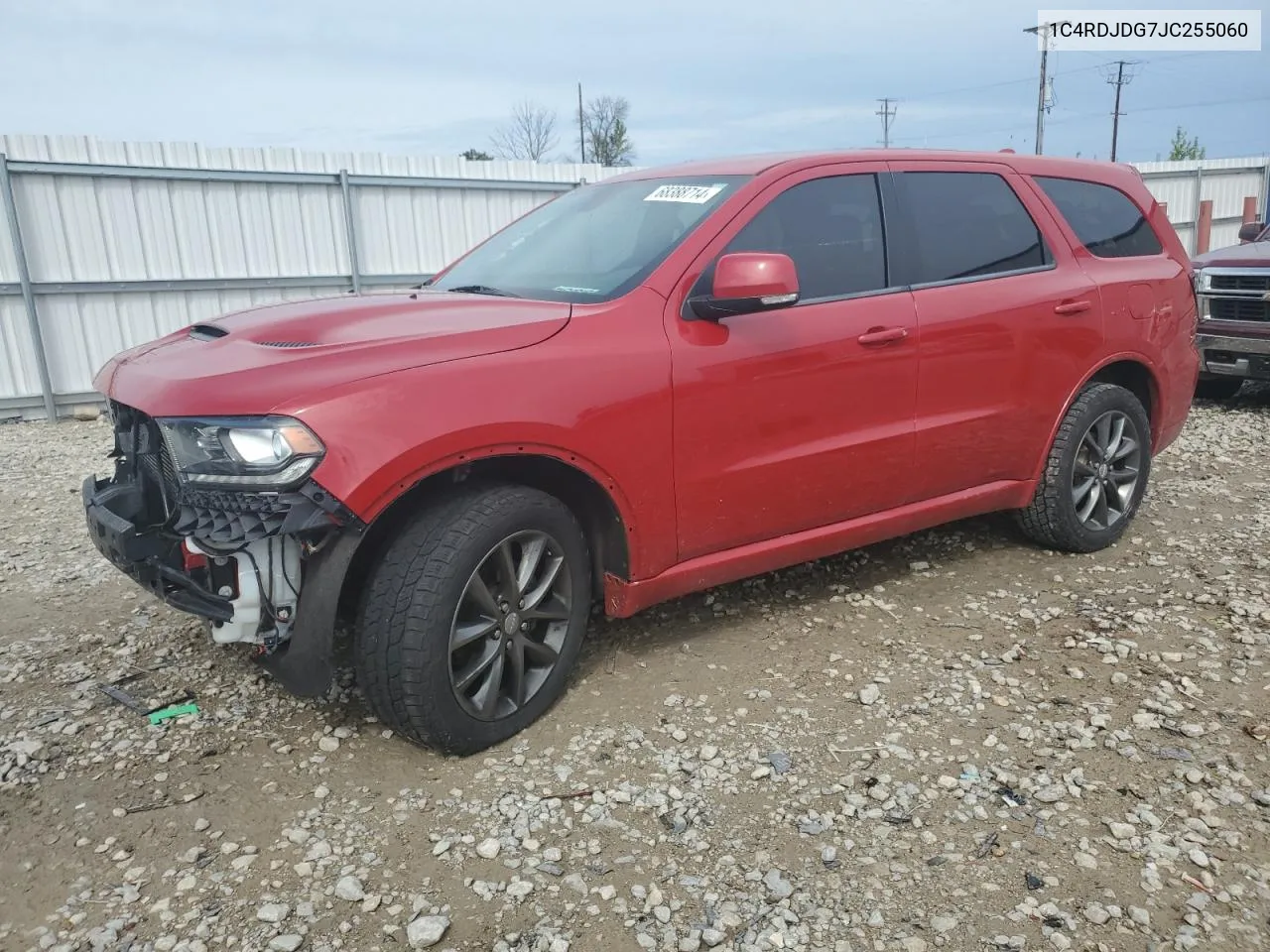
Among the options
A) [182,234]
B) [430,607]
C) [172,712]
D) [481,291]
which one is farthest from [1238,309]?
[182,234]

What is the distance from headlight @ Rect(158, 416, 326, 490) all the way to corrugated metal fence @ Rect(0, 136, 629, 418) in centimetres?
857

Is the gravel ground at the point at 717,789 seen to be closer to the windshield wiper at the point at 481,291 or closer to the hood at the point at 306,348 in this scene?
the hood at the point at 306,348

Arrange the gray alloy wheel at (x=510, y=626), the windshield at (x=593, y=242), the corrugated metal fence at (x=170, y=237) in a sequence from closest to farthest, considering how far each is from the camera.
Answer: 1. the gray alloy wheel at (x=510, y=626)
2. the windshield at (x=593, y=242)
3. the corrugated metal fence at (x=170, y=237)

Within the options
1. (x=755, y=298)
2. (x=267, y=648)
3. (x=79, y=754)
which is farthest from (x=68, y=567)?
(x=755, y=298)

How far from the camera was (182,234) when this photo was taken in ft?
33.6

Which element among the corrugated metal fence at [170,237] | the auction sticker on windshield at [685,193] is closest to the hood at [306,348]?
the auction sticker on windshield at [685,193]

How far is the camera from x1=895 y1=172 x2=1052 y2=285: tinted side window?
12.7ft

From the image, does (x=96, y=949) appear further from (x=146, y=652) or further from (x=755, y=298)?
(x=755, y=298)

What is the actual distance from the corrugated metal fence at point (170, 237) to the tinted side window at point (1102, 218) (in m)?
8.68

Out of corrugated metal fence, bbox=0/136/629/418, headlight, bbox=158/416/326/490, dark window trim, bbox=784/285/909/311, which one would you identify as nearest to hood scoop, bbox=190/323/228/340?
headlight, bbox=158/416/326/490

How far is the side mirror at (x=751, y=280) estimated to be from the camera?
9.82ft

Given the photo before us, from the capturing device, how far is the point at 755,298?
10.2 ft

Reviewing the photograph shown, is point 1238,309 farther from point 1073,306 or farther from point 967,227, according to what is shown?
point 967,227

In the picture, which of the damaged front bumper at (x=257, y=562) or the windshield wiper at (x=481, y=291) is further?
the windshield wiper at (x=481, y=291)
